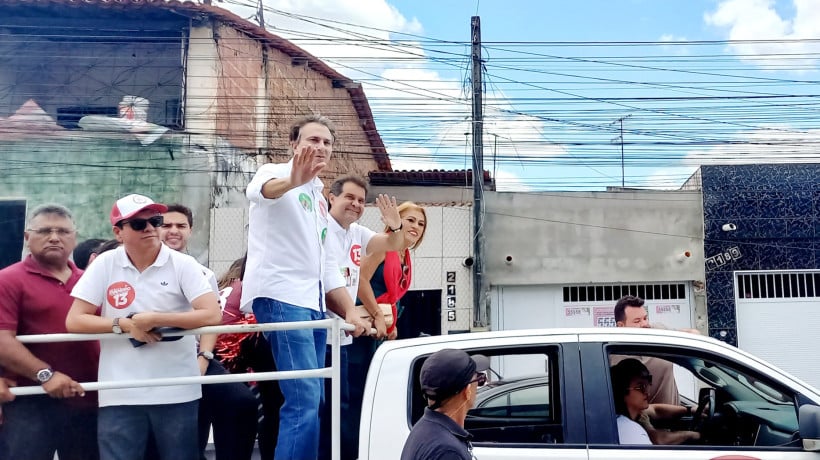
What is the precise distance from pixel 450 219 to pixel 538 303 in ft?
8.10

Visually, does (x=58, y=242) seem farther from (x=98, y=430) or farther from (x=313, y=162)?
(x=313, y=162)

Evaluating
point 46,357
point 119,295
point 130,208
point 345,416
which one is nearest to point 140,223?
point 130,208

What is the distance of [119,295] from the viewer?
3.06 meters

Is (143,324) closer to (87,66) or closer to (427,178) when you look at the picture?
(87,66)

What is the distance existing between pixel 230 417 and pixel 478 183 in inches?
437

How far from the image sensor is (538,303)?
14141 millimetres

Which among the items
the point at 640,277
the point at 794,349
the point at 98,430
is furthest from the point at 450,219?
the point at 98,430

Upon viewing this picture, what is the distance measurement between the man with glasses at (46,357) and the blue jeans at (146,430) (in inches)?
7.4

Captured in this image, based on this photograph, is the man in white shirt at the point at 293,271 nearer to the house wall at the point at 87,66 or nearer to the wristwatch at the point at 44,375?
the wristwatch at the point at 44,375

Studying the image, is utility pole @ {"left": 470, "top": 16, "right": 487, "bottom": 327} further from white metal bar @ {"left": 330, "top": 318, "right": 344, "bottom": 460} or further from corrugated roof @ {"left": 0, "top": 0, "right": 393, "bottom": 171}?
white metal bar @ {"left": 330, "top": 318, "right": 344, "bottom": 460}

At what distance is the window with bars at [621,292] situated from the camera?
14008 mm

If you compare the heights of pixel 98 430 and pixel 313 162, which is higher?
pixel 313 162

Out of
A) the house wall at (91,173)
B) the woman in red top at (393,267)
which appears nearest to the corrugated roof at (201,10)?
the house wall at (91,173)

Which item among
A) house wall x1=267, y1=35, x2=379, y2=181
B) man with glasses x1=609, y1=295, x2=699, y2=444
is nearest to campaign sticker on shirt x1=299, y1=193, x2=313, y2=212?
man with glasses x1=609, y1=295, x2=699, y2=444
